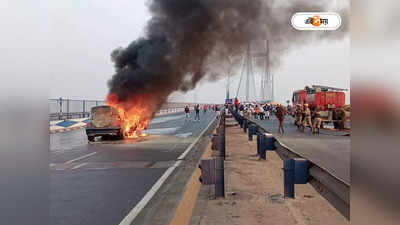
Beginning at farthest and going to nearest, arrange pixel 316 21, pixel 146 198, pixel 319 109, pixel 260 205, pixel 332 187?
pixel 319 109 → pixel 146 198 → pixel 260 205 → pixel 332 187 → pixel 316 21

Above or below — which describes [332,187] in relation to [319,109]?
below

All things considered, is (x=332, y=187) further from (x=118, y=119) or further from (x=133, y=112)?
(x=133, y=112)

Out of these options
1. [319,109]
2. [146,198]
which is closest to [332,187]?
[146,198]

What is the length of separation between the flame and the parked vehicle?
0.76 m

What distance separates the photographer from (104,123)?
15.2m

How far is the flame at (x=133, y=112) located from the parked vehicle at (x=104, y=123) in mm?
762

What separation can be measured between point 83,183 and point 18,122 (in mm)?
5654

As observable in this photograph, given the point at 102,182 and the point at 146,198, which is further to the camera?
the point at 102,182

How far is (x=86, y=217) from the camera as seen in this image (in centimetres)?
439

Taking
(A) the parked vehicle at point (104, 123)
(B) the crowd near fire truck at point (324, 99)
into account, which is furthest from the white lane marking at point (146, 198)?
(B) the crowd near fire truck at point (324, 99)

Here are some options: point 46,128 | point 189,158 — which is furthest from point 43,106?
point 189,158

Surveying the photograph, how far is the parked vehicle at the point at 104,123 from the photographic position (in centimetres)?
1500

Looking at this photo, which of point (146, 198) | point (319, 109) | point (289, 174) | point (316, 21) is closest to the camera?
point (316, 21)

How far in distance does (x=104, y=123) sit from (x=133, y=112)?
6.39 ft
